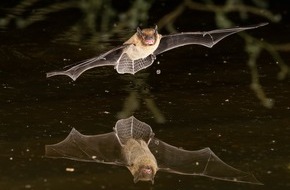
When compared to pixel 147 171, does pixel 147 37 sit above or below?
above

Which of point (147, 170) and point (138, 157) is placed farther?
point (138, 157)

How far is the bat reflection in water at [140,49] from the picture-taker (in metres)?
4.25

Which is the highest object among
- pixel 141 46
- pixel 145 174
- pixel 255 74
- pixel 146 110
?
pixel 141 46

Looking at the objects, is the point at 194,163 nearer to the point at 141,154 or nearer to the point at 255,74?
the point at 141,154

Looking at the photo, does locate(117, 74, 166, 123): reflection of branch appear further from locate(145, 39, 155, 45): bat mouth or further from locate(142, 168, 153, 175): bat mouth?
locate(142, 168, 153, 175): bat mouth

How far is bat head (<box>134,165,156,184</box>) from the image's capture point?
3.05 metres

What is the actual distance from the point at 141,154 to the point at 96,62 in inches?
41.3

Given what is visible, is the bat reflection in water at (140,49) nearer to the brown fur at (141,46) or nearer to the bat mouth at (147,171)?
the brown fur at (141,46)

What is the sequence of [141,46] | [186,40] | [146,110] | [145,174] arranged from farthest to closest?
[186,40], [141,46], [146,110], [145,174]

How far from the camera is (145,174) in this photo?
10.2 ft

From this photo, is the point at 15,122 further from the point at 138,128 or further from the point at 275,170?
the point at 275,170

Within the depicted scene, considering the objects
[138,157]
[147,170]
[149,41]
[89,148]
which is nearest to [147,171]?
[147,170]

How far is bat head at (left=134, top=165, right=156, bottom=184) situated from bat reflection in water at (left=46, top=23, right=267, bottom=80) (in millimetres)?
1036

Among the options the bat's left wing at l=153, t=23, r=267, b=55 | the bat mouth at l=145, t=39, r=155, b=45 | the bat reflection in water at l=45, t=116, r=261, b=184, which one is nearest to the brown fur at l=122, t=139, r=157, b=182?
the bat reflection in water at l=45, t=116, r=261, b=184
